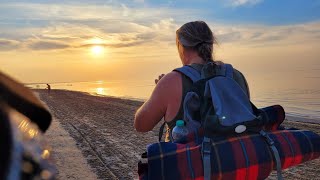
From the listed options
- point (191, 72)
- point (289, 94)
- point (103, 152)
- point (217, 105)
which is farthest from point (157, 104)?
point (289, 94)

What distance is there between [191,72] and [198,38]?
0.98 feet

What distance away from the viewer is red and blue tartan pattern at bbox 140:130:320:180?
2307 millimetres

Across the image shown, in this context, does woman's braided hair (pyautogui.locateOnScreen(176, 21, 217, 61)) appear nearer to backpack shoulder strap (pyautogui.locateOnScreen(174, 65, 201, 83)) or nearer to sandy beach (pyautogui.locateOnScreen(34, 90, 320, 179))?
backpack shoulder strap (pyautogui.locateOnScreen(174, 65, 201, 83))

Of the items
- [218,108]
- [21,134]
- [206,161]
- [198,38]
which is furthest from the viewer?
[198,38]

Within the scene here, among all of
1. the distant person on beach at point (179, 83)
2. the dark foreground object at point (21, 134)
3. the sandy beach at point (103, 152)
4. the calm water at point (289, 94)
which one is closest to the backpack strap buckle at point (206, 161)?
the distant person on beach at point (179, 83)

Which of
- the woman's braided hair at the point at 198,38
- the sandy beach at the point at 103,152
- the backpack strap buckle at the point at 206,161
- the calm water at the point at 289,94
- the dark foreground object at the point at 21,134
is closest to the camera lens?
the dark foreground object at the point at 21,134

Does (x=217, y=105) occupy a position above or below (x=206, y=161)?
above

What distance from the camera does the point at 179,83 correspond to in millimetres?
2625

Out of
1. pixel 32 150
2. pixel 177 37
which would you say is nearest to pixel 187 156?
pixel 177 37

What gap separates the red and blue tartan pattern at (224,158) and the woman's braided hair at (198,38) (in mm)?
627

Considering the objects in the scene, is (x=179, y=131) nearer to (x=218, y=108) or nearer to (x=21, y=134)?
(x=218, y=108)

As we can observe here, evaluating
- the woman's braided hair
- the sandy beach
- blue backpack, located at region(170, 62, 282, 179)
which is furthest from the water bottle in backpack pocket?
the sandy beach

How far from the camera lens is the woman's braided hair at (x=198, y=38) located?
2.81m

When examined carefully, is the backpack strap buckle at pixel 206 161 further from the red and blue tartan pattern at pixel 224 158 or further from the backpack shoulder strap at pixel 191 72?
the backpack shoulder strap at pixel 191 72
